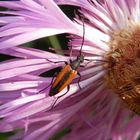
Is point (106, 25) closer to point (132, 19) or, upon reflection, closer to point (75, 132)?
point (132, 19)

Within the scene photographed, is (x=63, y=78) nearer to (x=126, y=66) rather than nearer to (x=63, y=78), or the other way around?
(x=63, y=78)

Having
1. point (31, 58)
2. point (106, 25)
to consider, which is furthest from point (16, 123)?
point (106, 25)

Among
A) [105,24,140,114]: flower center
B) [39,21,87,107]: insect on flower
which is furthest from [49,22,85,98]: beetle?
[105,24,140,114]: flower center

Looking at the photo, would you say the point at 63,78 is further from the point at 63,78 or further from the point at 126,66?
the point at 126,66

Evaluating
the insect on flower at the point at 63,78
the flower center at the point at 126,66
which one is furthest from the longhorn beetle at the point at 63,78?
the flower center at the point at 126,66

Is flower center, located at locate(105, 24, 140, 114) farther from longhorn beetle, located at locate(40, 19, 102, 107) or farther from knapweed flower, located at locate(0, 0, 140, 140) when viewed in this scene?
longhorn beetle, located at locate(40, 19, 102, 107)

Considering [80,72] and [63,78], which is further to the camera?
[80,72]

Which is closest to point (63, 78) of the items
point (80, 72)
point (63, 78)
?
point (63, 78)
